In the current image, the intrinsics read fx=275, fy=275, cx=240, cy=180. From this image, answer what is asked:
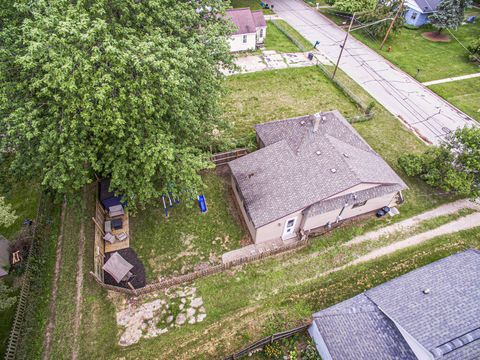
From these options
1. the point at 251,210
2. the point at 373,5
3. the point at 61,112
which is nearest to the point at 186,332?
the point at 251,210

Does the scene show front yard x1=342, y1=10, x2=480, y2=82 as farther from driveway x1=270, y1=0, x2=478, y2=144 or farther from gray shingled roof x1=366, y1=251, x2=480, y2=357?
gray shingled roof x1=366, y1=251, x2=480, y2=357

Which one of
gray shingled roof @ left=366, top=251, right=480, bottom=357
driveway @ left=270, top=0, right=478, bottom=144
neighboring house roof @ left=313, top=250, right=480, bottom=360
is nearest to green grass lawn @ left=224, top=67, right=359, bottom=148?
driveway @ left=270, top=0, right=478, bottom=144

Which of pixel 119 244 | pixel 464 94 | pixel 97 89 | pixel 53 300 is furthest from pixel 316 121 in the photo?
pixel 464 94

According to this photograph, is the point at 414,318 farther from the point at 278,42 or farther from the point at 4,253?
the point at 278,42

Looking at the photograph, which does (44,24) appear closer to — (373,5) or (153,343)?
(153,343)

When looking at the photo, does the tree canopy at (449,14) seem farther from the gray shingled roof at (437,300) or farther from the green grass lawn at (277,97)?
the gray shingled roof at (437,300)
